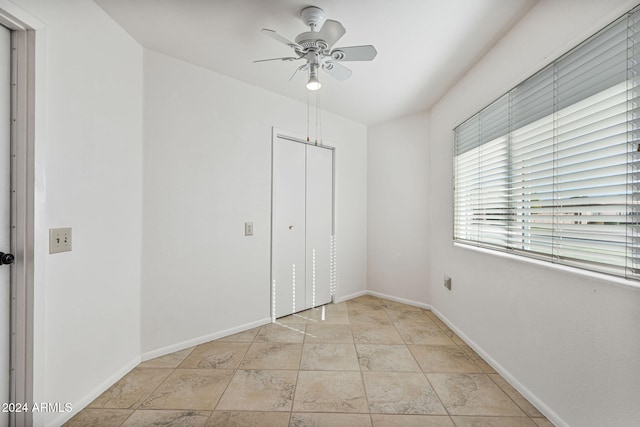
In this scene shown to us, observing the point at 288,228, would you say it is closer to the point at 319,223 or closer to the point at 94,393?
the point at 319,223

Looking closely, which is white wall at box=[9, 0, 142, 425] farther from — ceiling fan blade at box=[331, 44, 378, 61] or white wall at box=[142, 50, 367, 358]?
ceiling fan blade at box=[331, 44, 378, 61]

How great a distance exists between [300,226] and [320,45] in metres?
1.94

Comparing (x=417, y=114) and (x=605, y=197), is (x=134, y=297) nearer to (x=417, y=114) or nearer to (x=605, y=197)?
(x=605, y=197)

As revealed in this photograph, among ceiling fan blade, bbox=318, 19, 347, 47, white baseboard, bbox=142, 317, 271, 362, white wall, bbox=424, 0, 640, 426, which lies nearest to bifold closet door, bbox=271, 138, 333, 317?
white baseboard, bbox=142, 317, 271, 362

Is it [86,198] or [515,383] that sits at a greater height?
[86,198]

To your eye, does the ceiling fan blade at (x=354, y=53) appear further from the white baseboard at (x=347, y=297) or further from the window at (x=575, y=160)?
the white baseboard at (x=347, y=297)

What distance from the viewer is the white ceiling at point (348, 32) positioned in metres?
1.69

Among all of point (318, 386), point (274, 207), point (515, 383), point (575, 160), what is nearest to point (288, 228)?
point (274, 207)

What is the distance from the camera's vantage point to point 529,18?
1.70 metres

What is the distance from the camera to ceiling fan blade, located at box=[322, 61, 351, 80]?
1985 millimetres

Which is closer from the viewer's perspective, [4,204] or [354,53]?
[4,204]

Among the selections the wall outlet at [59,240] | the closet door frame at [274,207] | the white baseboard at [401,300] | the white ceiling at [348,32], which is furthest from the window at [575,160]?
the wall outlet at [59,240]

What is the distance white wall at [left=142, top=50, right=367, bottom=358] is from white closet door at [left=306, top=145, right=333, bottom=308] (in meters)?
0.57

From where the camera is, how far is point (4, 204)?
133 centimetres
